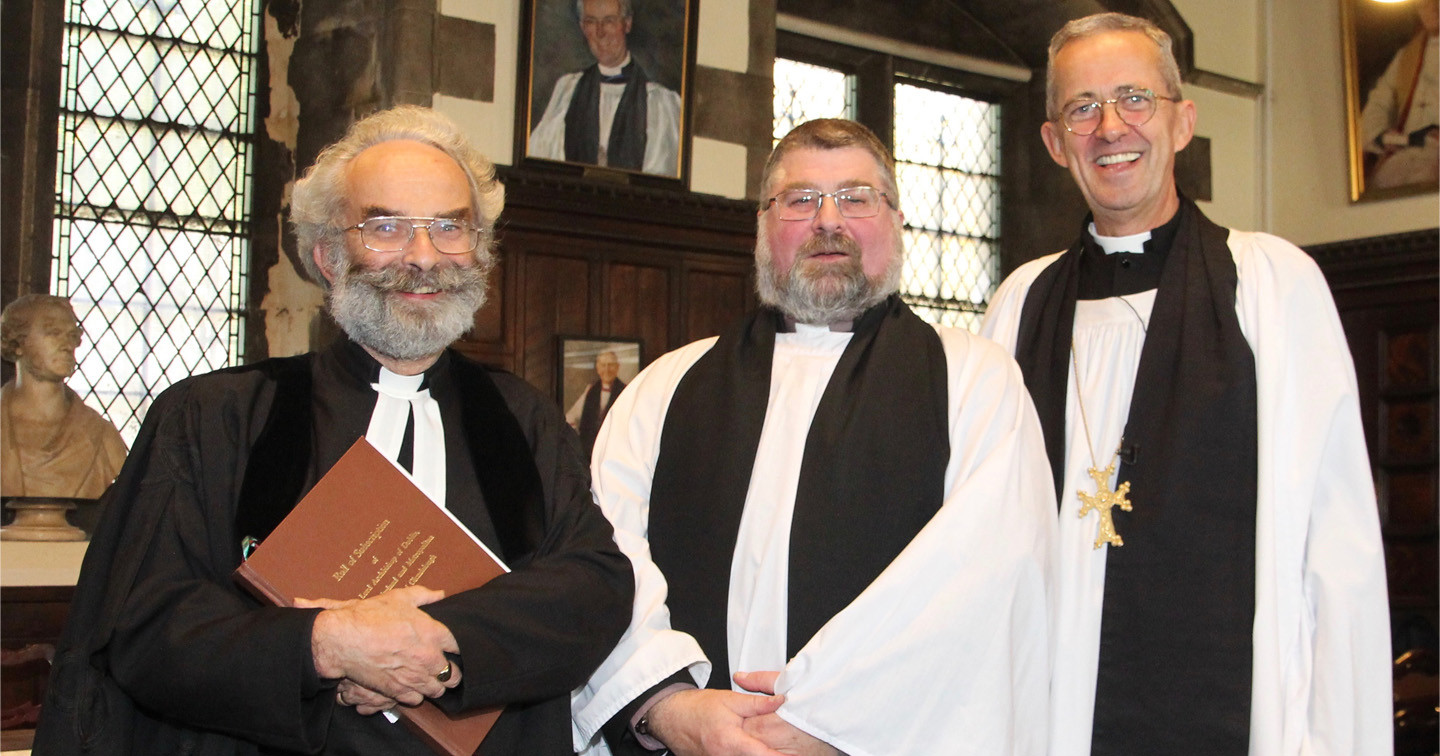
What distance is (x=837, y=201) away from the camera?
106 inches

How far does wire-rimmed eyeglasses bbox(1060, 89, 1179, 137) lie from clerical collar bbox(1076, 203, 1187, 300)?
252 millimetres

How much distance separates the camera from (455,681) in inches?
81.7

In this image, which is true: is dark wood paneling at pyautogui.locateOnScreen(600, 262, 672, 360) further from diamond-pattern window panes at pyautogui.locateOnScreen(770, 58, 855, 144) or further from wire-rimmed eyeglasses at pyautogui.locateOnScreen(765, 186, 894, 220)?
wire-rimmed eyeglasses at pyautogui.locateOnScreen(765, 186, 894, 220)

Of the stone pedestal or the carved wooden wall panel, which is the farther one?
the carved wooden wall panel

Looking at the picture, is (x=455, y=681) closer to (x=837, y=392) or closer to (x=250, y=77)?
(x=837, y=392)

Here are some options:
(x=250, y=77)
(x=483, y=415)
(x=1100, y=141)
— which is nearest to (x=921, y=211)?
(x=250, y=77)

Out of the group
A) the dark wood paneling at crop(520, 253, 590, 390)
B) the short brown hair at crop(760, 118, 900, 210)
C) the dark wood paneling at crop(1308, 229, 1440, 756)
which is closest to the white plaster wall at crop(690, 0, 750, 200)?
the dark wood paneling at crop(520, 253, 590, 390)

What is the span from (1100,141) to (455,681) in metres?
1.77

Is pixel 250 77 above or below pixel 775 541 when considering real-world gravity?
above

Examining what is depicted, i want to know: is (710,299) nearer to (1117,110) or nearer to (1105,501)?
(1117,110)

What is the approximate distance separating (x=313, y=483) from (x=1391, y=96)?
7938 mm

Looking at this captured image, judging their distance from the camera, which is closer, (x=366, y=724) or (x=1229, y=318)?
(x=366, y=724)

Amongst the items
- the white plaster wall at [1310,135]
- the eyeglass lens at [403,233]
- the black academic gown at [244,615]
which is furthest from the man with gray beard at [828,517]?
the white plaster wall at [1310,135]

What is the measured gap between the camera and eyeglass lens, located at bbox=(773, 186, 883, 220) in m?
2.69
